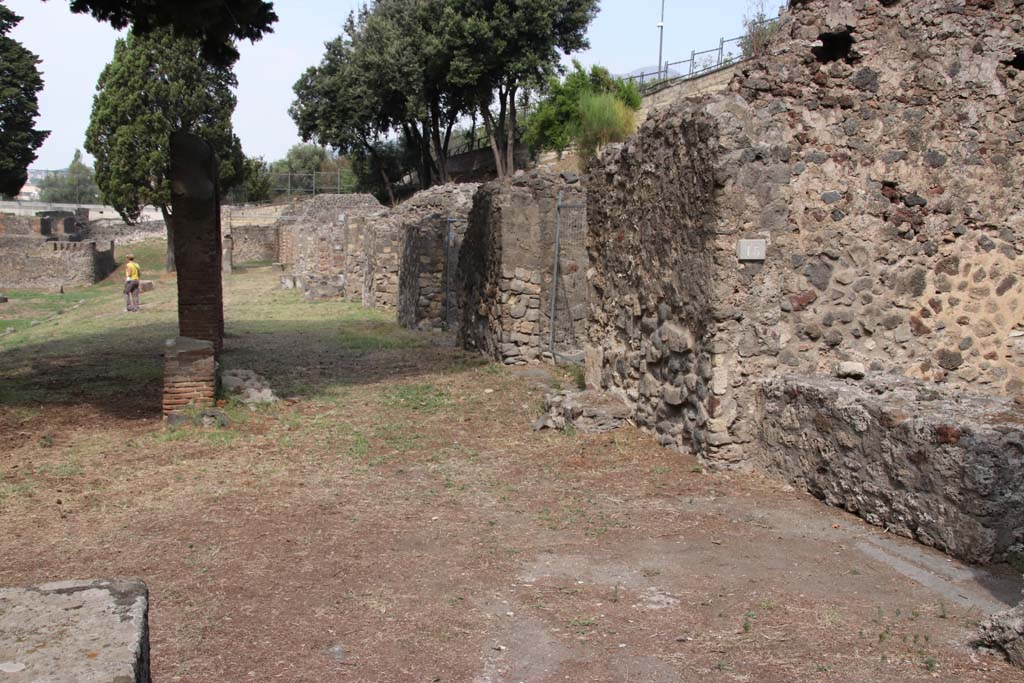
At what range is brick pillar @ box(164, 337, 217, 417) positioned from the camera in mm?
→ 9547

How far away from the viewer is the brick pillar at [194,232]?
482 inches

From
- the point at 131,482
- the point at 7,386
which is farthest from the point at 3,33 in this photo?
the point at 131,482

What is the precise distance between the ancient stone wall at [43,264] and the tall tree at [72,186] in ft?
199

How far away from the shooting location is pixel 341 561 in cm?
550

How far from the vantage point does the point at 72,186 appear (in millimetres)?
105938

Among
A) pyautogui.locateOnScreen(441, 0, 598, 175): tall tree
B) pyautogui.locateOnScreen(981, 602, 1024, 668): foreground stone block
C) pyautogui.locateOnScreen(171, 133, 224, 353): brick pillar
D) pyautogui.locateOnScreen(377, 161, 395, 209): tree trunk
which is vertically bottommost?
pyautogui.locateOnScreen(981, 602, 1024, 668): foreground stone block

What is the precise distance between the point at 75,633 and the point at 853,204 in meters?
6.18

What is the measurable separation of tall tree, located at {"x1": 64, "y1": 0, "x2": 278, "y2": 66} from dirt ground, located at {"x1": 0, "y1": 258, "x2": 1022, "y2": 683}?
4.16m

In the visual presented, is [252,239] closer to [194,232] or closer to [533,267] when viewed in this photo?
[194,232]

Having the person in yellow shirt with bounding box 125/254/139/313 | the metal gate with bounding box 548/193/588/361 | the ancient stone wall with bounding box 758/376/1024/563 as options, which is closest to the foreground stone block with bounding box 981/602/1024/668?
the ancient stone wall with bounding box 758/376/1024/563

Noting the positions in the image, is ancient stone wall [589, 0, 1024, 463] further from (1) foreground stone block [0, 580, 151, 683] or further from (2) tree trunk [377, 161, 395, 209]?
(2) tree trunk [377, 161, 395, 209]

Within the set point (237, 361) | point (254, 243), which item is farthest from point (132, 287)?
point (254, 243)

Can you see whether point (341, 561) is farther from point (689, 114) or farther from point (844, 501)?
point (689, 114)

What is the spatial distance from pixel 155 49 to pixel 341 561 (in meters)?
37.6
